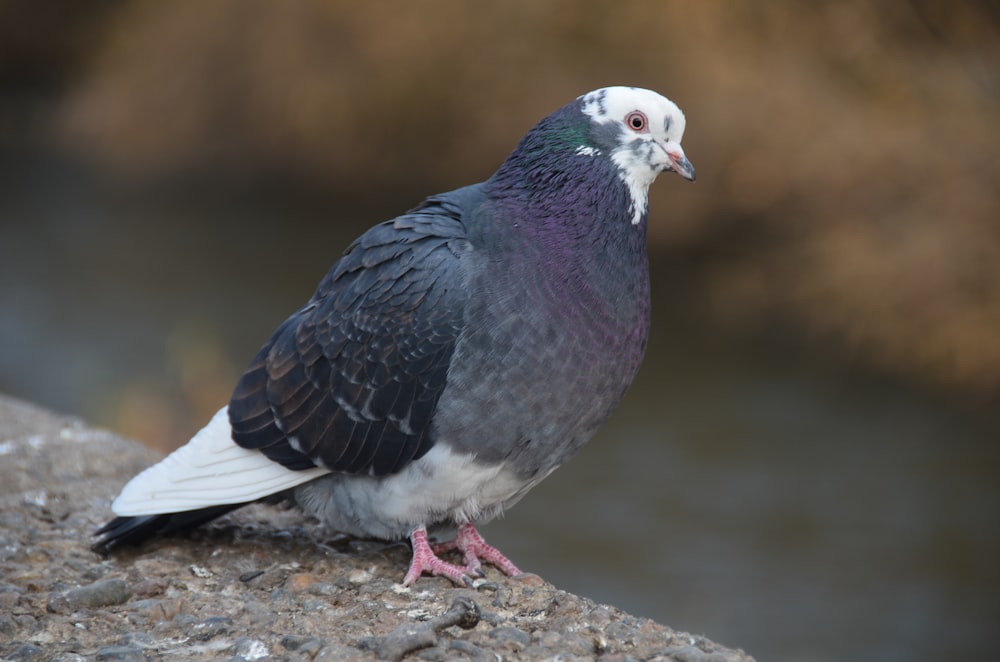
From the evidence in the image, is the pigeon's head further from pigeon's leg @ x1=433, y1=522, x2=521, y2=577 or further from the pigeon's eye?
pigeon's leg @ x1=433, y1=522, x2=521, y2=577

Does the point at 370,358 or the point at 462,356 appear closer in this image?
the point at 462,356

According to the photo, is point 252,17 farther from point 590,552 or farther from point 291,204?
point 590,552

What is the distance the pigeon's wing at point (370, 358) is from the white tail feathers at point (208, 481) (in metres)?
0.05

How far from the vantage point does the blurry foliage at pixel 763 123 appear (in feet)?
33.4

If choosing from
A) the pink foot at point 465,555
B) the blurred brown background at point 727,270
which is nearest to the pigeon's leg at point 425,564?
the pink foot at point 465,555

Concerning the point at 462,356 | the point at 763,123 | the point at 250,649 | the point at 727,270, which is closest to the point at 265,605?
the point at 250,649

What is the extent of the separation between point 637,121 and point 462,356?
1.04 m

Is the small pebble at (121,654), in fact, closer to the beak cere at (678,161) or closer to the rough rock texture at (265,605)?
the rough rock texture at (265,605)

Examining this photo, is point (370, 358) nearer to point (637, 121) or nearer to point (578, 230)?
point (578, 230)

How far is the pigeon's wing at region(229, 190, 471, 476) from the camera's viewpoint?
406 centimetres

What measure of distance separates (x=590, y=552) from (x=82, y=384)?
507cm

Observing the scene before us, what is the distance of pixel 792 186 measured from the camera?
10891 mm

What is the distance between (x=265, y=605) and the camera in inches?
163

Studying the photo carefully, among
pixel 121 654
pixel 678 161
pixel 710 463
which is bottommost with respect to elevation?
pixel 121 654
